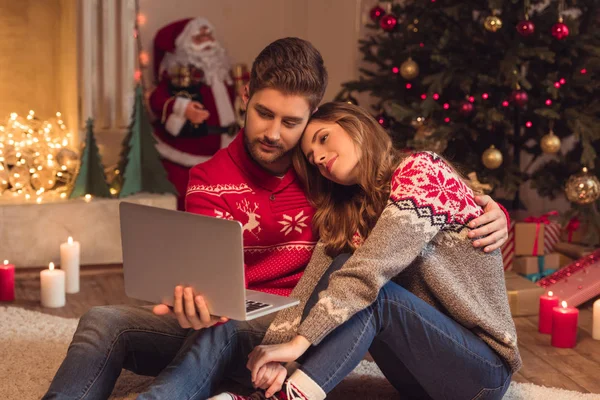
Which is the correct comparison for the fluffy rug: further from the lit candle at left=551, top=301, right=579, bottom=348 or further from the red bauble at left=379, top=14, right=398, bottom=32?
the red bauble at left=379, top=14, right=398, bottom=32

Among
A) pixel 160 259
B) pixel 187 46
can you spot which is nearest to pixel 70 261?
pixel 187 46

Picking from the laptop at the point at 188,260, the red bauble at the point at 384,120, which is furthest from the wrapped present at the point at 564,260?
the laptop at the point at 188,260

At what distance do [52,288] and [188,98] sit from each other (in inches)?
54.7

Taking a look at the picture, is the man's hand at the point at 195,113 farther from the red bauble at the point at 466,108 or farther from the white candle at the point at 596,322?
the white candle at the point at 596,322

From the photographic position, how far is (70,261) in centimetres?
304

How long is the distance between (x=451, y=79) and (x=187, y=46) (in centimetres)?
138

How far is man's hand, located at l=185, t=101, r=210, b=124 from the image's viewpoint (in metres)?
3.86

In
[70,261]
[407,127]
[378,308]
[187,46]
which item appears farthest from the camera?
[187,46]

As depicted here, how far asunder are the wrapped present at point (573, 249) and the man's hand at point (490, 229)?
177 cm

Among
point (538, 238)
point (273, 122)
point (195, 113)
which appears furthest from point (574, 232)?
point (273, 122)

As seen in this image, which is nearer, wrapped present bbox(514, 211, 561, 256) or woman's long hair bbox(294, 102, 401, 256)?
woman's long hair bbox(294, 102, 401, 256)

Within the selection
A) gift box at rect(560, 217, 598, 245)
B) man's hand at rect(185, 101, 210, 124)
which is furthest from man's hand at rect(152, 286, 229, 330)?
man's hand at rect(185, 101, 210, 124)

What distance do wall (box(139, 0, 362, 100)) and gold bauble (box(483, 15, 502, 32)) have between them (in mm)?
1043

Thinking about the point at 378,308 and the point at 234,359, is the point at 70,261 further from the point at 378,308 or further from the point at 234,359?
the point at 378,308
